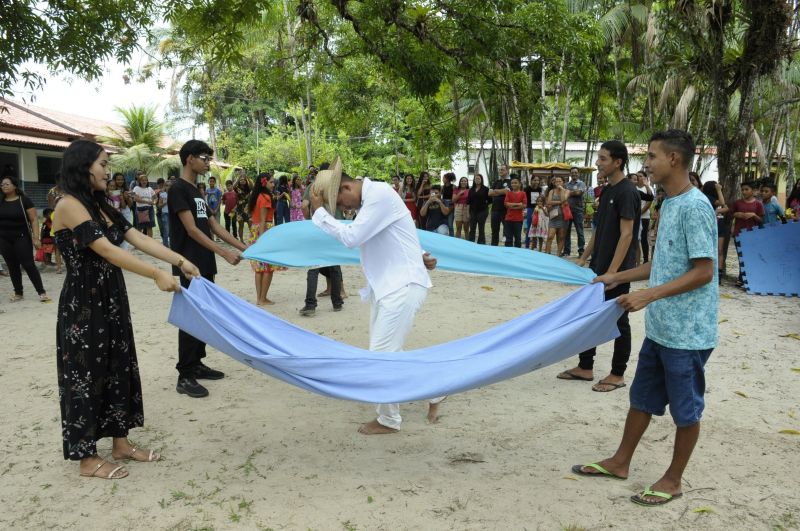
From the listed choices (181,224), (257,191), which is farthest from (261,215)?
(181,224)

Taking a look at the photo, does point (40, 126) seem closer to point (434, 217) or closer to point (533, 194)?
point (434, 217)

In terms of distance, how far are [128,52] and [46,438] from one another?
6.76 meters

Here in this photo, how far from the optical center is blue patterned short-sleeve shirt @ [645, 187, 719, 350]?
9.20 ft

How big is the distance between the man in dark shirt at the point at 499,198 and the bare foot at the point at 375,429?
913 centimetres

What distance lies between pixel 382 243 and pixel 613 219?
1969 millimetres

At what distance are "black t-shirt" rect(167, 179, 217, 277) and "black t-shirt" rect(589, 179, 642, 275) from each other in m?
3.00

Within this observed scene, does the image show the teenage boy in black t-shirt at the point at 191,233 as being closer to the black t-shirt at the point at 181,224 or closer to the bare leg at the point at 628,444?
the black t-shirt at the point at 181,224

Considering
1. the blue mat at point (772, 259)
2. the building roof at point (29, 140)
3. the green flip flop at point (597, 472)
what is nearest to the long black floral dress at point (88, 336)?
the green flip flop at point (597, 472)

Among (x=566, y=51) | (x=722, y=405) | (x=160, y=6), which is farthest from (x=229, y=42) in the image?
(x=722, y=405)

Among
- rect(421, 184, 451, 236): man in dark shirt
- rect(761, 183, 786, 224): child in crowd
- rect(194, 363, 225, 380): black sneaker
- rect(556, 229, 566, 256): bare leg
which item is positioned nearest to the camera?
rect(194, 363, 225, 380): black sneaker

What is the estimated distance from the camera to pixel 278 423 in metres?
4.13

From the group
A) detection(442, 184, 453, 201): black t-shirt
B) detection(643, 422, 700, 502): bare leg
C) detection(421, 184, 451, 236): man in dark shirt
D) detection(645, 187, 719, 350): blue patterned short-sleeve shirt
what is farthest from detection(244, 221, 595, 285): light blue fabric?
detection(442, 184, 453, 201): black t-shirt

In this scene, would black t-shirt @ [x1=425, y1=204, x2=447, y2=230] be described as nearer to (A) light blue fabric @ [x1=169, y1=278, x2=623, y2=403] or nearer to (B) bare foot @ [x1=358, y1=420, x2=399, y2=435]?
(B) bare foot @ [x1=358, y1=420, x2=399, y2=435]

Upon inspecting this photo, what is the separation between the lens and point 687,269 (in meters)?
2.87
